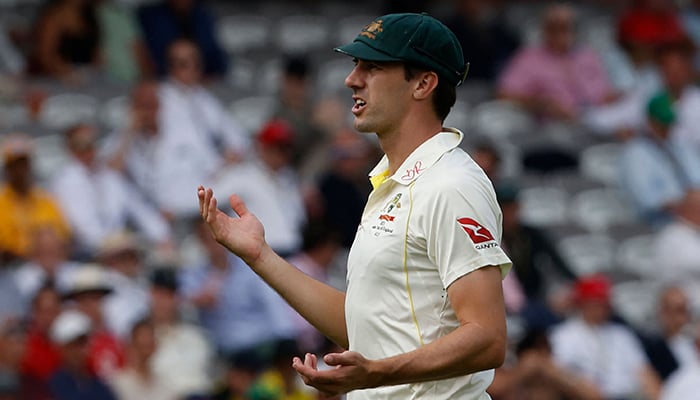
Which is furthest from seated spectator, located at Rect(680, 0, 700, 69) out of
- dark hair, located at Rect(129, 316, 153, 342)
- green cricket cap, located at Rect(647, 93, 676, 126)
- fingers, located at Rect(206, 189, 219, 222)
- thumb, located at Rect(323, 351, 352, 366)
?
thumb, located at Rect(323, 351, 352, 366)

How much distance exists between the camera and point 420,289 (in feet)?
12.9

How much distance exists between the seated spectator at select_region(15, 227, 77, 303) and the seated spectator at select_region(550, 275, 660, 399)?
317 centimetres

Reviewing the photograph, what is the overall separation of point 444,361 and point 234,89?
8422 millimetres

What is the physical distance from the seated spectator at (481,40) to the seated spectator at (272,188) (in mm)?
2663

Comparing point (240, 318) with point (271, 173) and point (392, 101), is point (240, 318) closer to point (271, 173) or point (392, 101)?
point (271, 173)

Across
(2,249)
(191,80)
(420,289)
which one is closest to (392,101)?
(420,289)

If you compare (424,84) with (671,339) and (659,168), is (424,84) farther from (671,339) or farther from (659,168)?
(659,168)

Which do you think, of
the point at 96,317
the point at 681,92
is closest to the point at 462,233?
the point at 96,317

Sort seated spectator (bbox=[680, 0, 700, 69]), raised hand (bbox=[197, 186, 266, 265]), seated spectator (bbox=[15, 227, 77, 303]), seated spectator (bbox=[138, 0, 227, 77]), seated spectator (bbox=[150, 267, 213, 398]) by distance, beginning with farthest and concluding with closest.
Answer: seated spectator (bbox=[680, 0, 700, 69]), seated spectator (bbox=[138, 0, 227, 77]), seated spectator (bbox=[15, 227, 77, 303]), seated spectator (bbox=[150, 267, 213, 398]), raised hand (bbox=[197, 186, 266, 265])

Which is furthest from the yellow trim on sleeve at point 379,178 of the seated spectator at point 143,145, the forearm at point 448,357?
the seated spectator at point 143,145

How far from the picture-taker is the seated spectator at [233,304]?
942 cm

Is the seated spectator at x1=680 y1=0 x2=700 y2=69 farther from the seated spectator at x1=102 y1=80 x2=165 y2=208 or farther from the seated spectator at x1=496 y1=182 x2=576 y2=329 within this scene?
the seated spectator at x1=102 y1=80 x2=165 y2=208

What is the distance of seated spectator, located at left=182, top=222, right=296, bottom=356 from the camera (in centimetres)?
942

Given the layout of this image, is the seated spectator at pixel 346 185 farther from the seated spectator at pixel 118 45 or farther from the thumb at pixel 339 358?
the thumb at pixel 339 358
